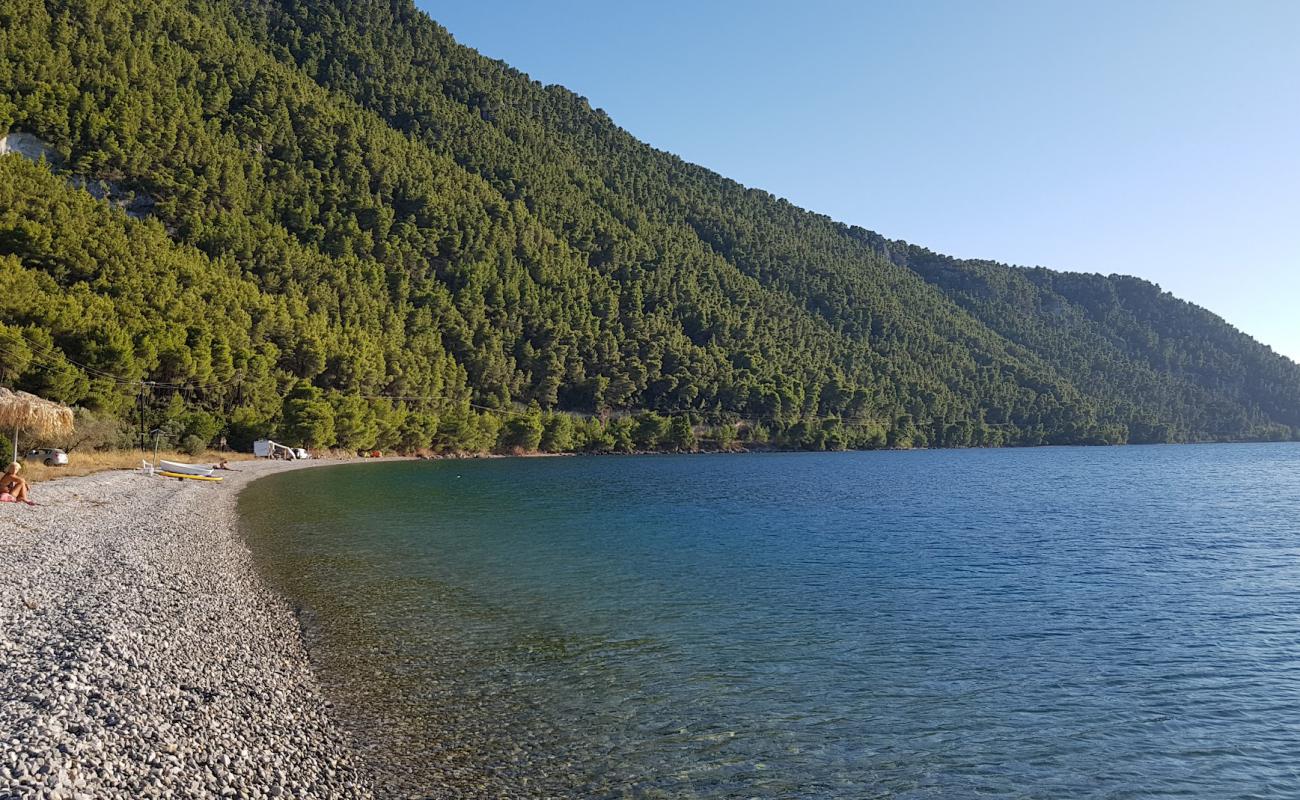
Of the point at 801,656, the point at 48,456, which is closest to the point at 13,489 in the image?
the point at 48,456

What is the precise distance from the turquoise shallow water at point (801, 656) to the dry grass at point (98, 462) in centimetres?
1279

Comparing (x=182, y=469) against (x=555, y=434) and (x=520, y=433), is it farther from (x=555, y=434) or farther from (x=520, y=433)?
(x=555, y=434)

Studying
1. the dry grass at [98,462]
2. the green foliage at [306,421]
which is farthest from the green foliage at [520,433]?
the dry grass at [98,462]

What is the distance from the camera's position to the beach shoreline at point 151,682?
8289mm

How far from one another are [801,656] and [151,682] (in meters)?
11.0

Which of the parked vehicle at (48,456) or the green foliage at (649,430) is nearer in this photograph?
the parked vehicle at (48,456)

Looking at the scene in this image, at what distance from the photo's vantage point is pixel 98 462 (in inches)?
1943

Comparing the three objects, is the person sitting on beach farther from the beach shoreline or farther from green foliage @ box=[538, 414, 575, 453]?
green foliage @ box=[538, 414, 575, 453]

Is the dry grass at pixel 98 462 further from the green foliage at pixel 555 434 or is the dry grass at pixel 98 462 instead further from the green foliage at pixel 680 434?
the green foliage at pixel 680 434

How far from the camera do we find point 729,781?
32.8ft

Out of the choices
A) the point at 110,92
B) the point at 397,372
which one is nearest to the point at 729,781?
the point at 397,372

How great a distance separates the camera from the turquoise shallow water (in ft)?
34.8

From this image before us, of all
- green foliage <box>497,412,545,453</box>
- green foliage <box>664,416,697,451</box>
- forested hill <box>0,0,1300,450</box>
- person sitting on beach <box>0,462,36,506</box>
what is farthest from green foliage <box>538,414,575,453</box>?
person sitting on beach <box>0,462,36,506</box>

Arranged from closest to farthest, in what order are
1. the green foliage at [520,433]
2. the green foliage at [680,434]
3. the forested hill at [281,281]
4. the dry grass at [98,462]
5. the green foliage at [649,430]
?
the dry grass at [98,462] → the forested hill at [281,281] → the green foliage at [520,433] → the green foliage at [649,430] → the green foliage at [680,434]
